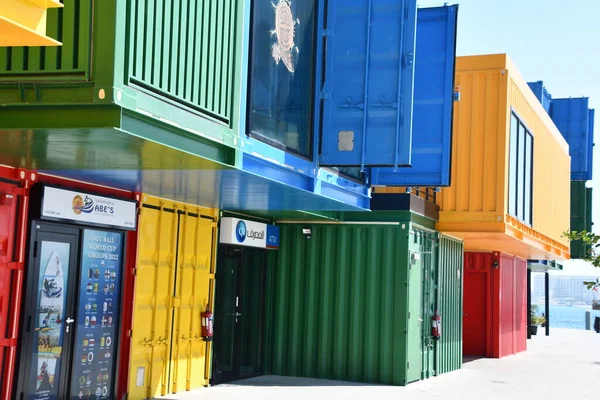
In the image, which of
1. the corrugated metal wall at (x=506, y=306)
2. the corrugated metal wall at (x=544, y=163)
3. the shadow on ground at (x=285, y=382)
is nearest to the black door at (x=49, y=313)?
the shadow on ground at (x=285, y=382)

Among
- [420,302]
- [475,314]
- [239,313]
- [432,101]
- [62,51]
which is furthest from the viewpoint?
[475,314]

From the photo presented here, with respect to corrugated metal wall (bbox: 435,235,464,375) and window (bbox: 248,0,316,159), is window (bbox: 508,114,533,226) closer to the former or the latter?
corrugated metal wall (bbox: 435,235,464,375)

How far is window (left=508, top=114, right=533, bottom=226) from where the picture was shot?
17062 millimetres

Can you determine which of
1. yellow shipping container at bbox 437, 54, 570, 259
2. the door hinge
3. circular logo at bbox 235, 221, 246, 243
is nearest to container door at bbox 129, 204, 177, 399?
circular logo at bbox 235, 221, 246, 243

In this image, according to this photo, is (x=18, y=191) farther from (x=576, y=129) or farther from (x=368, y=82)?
(x=576, y=129)

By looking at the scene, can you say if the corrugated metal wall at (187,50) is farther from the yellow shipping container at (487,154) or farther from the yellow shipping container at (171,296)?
the yellow shipping container at (487,154)

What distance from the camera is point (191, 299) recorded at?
13.2 meters

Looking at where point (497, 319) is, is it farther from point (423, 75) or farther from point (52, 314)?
point (52, 314)

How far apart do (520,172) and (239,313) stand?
6.86 meters

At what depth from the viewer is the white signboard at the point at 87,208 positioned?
9.95 m

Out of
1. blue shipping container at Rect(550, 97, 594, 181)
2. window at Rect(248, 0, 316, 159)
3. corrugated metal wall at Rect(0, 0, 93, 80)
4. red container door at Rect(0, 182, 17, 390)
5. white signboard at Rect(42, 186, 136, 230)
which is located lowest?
red container door at Rect(0, 182, 17, 390)

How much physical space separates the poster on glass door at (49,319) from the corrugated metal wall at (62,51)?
3.46m

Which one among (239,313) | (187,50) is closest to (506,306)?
(239,313)

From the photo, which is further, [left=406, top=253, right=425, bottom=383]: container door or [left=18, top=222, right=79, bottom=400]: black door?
[left=406, top=253, right=425, bottom=383]: container door
